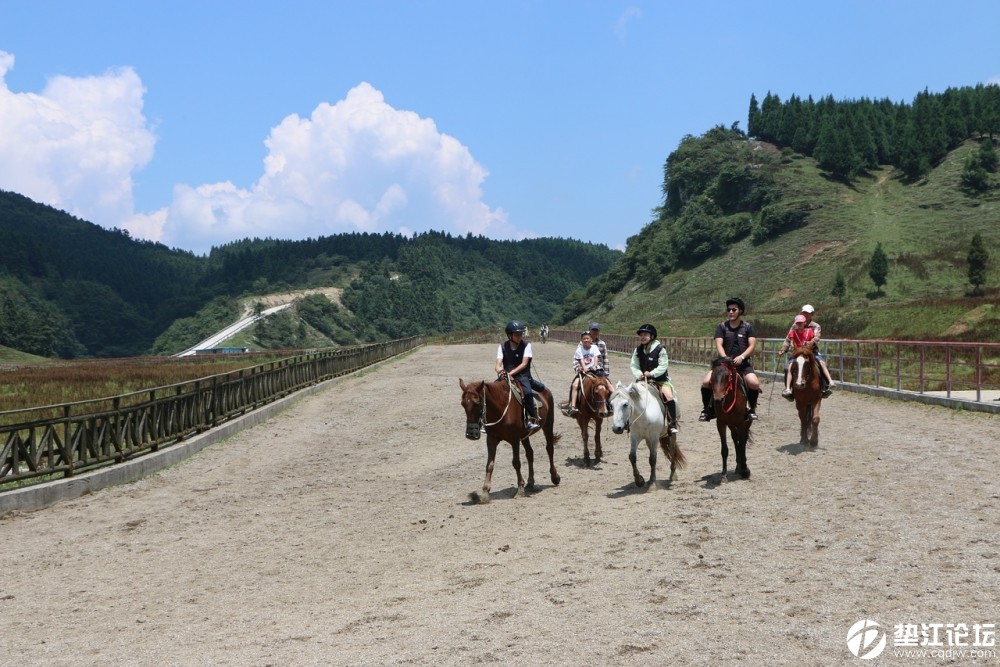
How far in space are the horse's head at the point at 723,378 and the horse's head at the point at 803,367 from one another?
8.44ft

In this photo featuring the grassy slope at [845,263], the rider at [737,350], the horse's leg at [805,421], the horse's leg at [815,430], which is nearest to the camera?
the rider at [737,350]

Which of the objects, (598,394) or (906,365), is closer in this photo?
(598,394)

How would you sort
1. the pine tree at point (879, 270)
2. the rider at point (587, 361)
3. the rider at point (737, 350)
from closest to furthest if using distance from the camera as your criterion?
1. the rider at point (737, 350)
2. the rider at point (587, 361)
3. the pine tree at point (879, 270)

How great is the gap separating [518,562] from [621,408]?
3.04m

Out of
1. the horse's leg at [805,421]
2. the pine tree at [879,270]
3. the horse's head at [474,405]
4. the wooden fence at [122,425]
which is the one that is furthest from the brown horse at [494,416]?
the pine tree at [879,270]

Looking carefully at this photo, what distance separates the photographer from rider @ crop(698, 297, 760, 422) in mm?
11711

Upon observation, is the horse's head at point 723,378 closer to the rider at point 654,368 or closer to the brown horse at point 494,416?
the rider at point 654,368

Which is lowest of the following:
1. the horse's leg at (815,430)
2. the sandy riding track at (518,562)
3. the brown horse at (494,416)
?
the sandy riding track at (518,562)

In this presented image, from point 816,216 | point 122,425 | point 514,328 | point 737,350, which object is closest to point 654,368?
point 737,350

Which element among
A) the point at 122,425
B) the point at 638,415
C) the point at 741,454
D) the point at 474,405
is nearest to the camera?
the point at 474,405

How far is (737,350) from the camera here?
1212 cm

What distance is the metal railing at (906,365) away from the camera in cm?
1985

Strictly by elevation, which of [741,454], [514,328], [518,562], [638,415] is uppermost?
[514,328]

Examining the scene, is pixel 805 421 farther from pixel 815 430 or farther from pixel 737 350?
pixel 737 350
